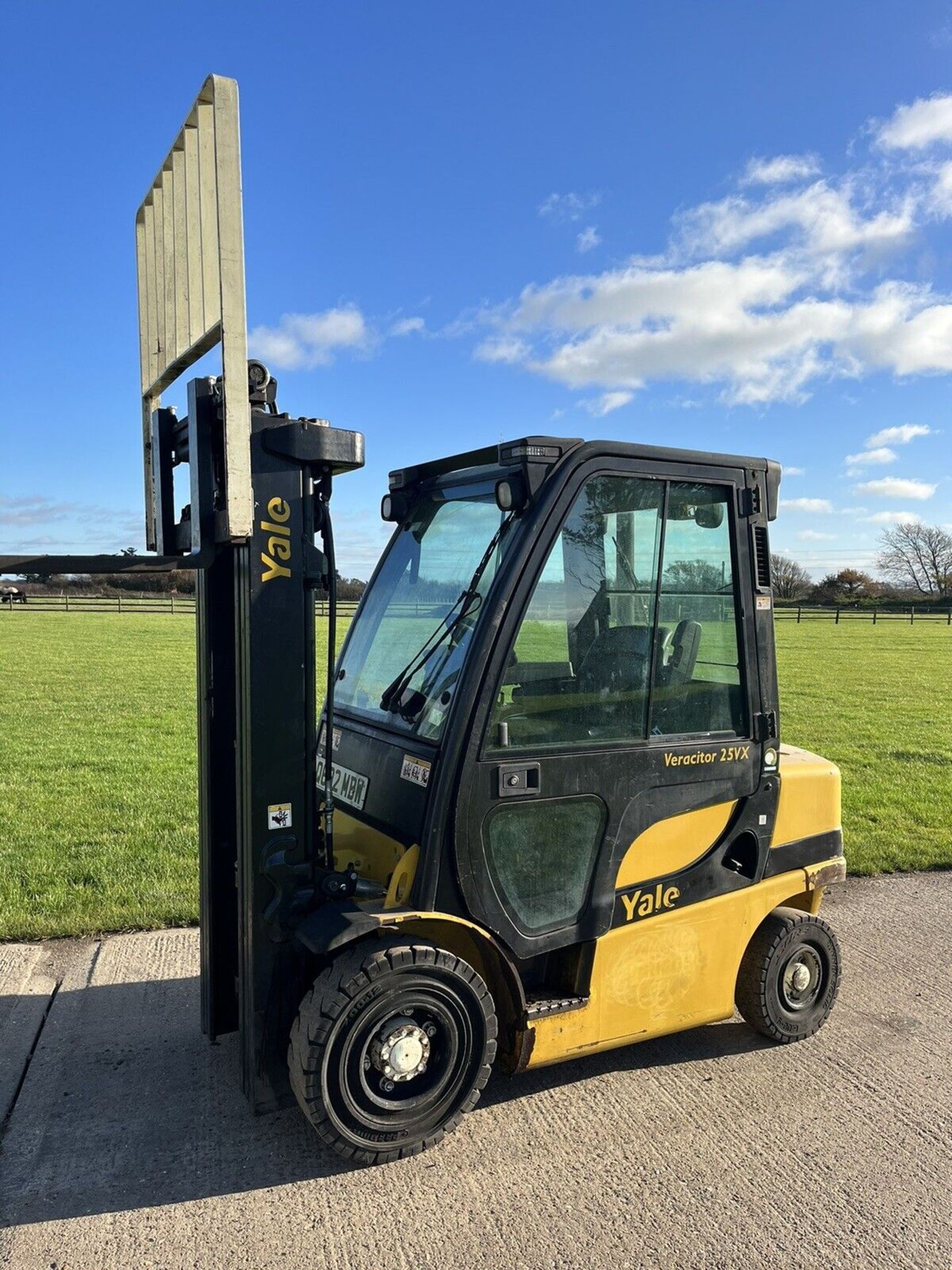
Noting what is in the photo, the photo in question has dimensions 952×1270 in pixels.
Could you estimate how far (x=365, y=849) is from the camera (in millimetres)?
3756

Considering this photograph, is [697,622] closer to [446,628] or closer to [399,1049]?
[446,628]

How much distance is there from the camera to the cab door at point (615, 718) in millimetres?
3404

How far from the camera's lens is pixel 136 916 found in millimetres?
5773

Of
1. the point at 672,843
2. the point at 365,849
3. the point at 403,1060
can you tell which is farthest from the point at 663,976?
the point at 365,849

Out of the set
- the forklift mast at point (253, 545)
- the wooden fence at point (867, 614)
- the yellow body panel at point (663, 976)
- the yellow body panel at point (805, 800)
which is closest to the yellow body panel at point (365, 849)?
the forklift mast at point (253, 545)

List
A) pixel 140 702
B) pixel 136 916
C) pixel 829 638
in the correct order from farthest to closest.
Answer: pixel 829 638, pixel 140 702, pixel 136 916

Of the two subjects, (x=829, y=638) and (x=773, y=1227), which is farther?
(x=829, y=638)

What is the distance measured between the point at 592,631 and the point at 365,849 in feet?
4.04

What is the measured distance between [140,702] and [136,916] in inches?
456

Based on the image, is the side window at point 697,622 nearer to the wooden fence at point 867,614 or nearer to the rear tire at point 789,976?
the rear tire at point 789,976

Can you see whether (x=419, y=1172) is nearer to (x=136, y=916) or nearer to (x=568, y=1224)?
A: (x=568, y=1224)

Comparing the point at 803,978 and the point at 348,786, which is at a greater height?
the point at 348,786

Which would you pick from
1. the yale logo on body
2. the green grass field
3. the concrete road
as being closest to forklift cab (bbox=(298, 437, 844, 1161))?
the yale logo on body

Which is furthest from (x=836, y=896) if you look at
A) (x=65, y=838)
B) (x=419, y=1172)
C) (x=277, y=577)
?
(x=65, y=838)
